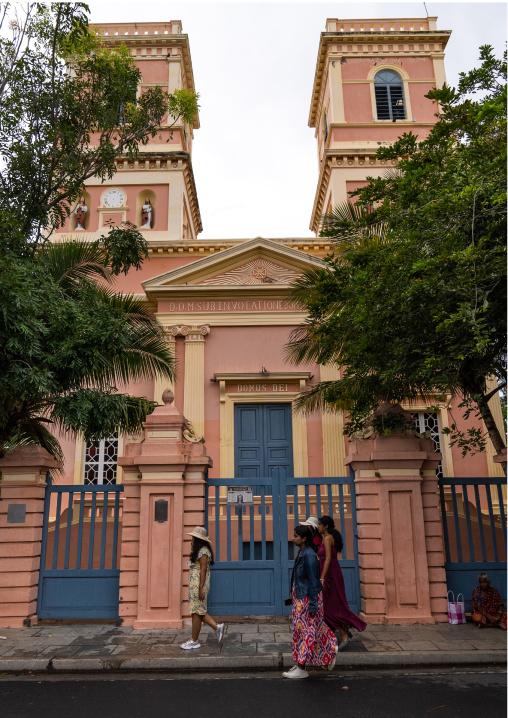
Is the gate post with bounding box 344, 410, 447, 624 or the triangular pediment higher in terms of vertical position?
the triangular pediment

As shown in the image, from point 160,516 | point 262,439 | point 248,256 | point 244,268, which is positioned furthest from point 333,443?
point 160,516

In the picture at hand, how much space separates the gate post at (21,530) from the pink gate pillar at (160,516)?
1.33 m

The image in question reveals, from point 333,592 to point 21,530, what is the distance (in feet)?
15.4

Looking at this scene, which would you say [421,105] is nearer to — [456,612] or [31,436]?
[31,436]

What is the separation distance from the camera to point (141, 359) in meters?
10.6

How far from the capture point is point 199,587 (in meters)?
7.32

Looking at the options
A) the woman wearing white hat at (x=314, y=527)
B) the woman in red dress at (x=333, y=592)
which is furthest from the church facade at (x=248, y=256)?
the woman in red dress at (x=333, y=592)

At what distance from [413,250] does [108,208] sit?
50.5 feet

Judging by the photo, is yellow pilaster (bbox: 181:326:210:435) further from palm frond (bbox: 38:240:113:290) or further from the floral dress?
the floral dress

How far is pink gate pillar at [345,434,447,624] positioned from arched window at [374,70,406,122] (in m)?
16.3

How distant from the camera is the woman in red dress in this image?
725 cm

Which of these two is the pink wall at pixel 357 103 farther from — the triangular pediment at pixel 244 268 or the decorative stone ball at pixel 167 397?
the decorative stone ball at pixel 167 397

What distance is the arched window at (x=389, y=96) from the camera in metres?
21.8

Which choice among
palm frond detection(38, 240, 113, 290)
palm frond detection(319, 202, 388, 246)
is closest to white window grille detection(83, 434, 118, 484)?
palm frond detection(38, 240, 113, 290)
